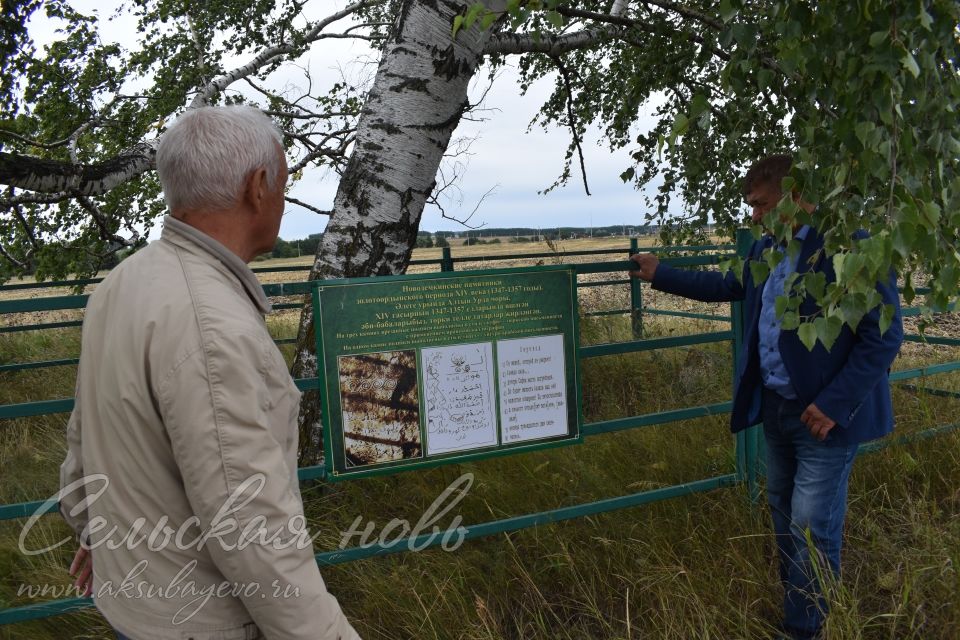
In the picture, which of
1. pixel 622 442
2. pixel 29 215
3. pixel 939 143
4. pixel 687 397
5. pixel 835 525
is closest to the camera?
pixel 939 143

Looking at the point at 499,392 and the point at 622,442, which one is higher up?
the point at 499,392

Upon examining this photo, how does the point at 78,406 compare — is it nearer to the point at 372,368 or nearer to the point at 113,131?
the point at 372,368

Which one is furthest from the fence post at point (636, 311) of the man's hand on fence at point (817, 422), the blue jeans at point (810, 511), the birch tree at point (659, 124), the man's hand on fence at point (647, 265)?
the man's hand on fence at point (817, 422)

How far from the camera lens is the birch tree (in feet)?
6.07

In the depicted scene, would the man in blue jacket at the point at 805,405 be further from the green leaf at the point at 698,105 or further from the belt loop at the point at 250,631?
the belt loop at the point at 250,631

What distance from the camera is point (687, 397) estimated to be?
5672 mm

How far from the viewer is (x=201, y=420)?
4.55 feet

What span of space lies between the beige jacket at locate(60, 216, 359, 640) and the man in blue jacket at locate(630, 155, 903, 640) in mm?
1898

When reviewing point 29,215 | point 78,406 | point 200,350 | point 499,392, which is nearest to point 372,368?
point 499,392

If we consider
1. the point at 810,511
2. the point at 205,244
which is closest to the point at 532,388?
the point at 810,511

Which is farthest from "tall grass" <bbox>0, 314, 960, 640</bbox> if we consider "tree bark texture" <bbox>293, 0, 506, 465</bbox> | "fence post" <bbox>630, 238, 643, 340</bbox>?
"fence post" <bbox>630, 238, 643, 340</bbox>

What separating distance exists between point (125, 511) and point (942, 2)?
84.3 inches

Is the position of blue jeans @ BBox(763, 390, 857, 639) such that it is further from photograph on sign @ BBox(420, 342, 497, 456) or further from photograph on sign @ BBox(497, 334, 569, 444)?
photograph on sign @ BBox(420, 342, 497, 456)

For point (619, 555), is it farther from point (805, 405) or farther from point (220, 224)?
point (220, 224)
